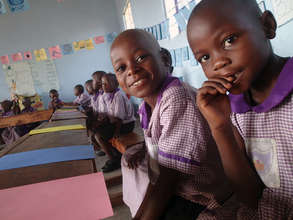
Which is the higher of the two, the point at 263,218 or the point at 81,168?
the point at 81,168

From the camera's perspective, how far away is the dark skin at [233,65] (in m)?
0.53

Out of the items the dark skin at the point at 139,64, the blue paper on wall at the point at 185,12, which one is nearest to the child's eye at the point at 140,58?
the dark skin at the point at 139,64

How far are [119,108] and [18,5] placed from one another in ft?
16.8

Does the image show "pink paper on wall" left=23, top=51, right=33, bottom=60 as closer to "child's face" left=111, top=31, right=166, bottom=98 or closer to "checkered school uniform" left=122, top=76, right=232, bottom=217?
"child's face" left=111, top=31, right=166, bottom=98

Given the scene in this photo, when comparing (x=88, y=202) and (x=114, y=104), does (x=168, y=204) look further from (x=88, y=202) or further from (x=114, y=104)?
(x=114, y=104)

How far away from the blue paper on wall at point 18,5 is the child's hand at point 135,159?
633 cm

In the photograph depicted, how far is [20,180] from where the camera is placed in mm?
586

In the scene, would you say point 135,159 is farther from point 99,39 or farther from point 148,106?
point 99,39

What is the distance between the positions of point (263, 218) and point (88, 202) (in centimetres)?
39

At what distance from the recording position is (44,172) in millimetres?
611

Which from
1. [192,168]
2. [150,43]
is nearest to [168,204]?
[192,168]

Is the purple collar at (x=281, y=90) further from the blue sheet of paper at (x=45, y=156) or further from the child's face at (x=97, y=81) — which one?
the child's face at (x=97, y=81)

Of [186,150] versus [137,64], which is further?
[137,64]

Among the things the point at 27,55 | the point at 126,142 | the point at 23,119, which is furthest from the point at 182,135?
the point at 27,55
